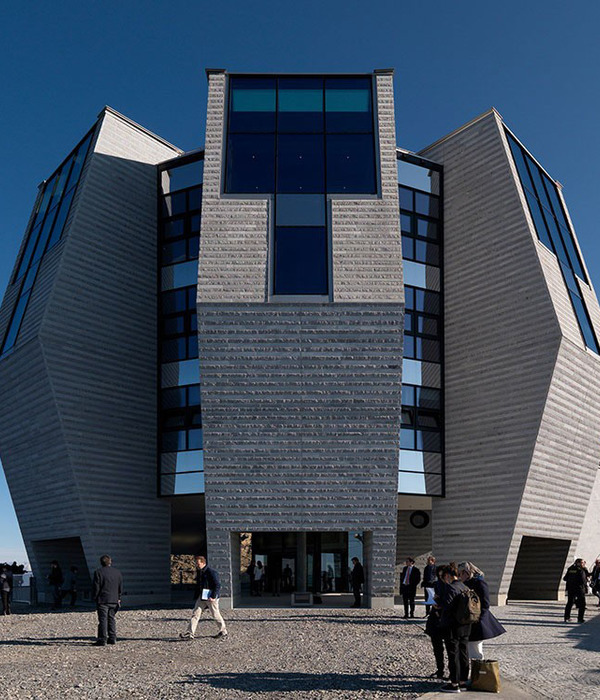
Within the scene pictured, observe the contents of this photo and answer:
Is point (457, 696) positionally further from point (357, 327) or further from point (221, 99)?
point (221, 99)

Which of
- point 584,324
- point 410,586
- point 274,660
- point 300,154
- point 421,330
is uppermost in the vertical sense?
point 300,154

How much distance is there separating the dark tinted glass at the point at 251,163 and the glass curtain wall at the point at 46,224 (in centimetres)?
639

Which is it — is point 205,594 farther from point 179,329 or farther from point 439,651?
point 179,329

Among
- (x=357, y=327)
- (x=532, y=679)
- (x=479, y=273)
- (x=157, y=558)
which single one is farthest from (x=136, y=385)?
(x=532, y=679)

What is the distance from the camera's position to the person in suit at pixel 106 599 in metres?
12.8

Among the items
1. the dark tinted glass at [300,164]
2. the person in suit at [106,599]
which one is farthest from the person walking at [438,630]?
the dark tinted glass at [300,164]

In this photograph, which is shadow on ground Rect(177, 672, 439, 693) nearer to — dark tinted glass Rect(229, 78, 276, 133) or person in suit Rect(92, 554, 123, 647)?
person in suit Rect(92, 554, 123, 647)

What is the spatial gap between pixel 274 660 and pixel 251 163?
640 inches

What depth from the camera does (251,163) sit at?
78.2 ft

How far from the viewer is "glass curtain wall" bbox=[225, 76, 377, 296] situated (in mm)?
22547

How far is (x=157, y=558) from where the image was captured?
25750 millimetres

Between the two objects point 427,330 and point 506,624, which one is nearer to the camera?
point 506,624

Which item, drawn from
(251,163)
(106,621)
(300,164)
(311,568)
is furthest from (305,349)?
(311,568)

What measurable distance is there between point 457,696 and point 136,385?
774 inches
